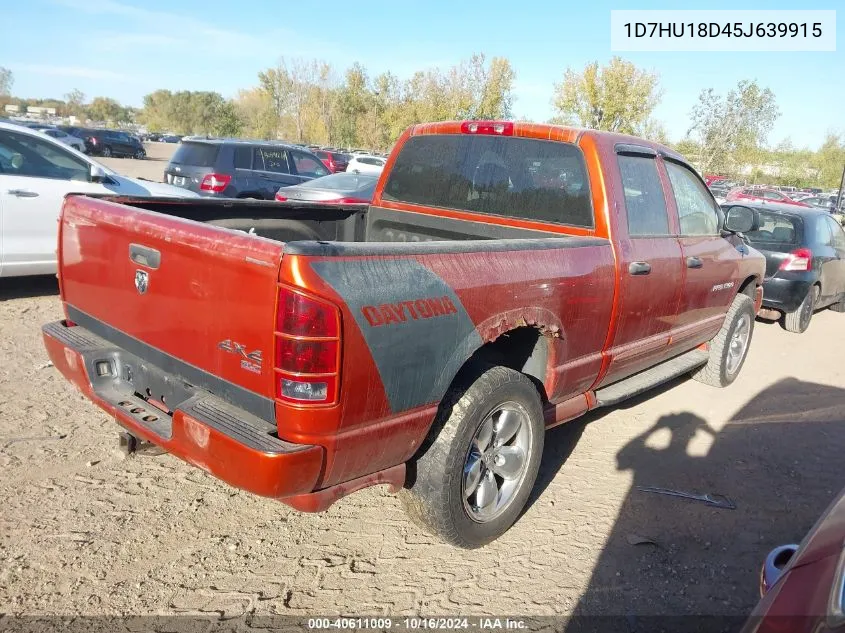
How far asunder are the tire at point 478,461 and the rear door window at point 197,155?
10.2 metres

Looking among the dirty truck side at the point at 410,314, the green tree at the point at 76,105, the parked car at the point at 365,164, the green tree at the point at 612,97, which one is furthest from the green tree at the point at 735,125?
the green tree at the point at 76,105

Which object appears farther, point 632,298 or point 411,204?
point 411,204

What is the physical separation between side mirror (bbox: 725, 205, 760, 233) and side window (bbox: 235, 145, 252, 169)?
9.33 meters

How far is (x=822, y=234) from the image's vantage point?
8.10m

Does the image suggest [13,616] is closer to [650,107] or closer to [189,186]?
[189,186]

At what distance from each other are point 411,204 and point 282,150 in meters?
9.31

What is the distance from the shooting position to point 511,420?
10.4ft

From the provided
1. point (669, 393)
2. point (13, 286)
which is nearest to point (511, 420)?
point (669, 393)

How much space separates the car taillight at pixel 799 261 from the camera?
768 cm

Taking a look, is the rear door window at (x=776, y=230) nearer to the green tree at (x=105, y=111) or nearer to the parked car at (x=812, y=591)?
the parked car at (x=812, y=591)

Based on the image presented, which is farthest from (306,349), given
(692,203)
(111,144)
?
(111,144)

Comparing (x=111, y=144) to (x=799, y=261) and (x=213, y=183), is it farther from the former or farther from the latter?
(x=799, y=261)

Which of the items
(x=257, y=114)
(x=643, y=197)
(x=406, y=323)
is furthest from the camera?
(x=257, y=114)

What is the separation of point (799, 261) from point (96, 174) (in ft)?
26.5
